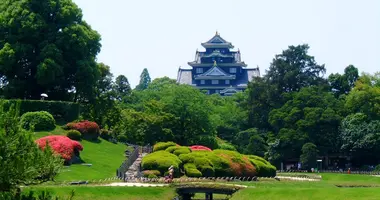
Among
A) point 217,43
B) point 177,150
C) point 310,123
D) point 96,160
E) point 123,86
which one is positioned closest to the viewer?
point 96,160

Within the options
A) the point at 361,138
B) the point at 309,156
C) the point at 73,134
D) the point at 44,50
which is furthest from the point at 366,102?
the point at 73,134

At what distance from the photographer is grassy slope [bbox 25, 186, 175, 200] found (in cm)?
2916

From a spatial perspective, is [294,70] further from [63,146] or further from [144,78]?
[144,78]

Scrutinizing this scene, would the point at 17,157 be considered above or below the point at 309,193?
above

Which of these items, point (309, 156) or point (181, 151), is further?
point (309, 156)

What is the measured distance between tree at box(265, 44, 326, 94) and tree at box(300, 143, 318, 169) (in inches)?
543

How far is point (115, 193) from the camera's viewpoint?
1218 inches

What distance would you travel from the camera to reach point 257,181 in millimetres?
40500

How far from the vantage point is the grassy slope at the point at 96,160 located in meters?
36.1

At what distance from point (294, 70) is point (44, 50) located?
3590 centimetres

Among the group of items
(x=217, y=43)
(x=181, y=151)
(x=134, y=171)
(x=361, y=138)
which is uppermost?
(x=217, y=43)

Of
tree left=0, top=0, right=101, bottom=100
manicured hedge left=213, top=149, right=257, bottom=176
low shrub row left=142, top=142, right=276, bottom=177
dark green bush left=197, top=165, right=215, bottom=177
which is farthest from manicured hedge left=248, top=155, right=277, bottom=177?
tree left=0, top=0, right=101, bottom=100

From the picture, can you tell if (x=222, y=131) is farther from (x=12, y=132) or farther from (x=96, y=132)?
(x=12, y=132)

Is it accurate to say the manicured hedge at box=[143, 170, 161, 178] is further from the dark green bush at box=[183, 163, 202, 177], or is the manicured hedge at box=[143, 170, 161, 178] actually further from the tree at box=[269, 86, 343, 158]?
the tree at box=[269, 86, 343, 158]
